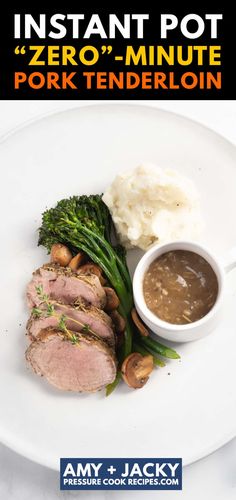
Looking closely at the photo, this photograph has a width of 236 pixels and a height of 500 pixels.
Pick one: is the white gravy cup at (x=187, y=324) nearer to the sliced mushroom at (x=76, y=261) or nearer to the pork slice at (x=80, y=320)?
the pork slice at (x=80, y=320)

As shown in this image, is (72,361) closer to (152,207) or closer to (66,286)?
(66,286)

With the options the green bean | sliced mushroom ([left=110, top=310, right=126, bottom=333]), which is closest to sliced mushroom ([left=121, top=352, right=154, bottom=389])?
the green bean

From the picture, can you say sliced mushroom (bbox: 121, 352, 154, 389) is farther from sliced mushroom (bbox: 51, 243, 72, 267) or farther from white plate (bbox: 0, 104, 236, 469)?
sliced mushroom (bbox: 51, 243, 72, 267)

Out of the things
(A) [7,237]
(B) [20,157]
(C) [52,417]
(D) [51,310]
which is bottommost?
(C) [52,417]

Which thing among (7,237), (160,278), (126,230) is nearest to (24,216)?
(7,237)

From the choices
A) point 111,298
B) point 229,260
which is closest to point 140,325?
point 111,298

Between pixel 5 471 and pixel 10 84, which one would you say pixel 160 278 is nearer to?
pixel 5 471
